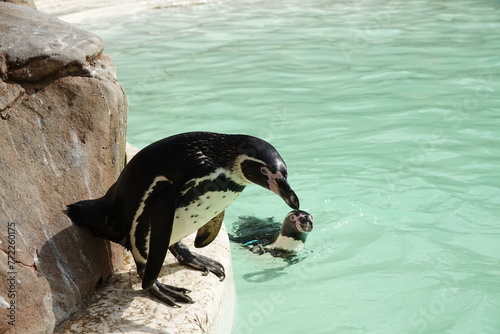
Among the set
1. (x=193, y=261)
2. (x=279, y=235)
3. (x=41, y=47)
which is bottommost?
(x=279, y=235)

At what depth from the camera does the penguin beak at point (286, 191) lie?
8.54 ft

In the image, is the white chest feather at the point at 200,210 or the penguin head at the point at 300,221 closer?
the white chest feather at the point at 200,210

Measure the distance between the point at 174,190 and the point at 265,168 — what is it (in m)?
0.34

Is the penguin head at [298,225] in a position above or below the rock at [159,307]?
below

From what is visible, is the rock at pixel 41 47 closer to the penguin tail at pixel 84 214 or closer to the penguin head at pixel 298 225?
the penguin tail at pixel 84 214

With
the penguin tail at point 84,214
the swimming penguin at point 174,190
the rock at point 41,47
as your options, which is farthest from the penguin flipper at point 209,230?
the rock at point 41,47

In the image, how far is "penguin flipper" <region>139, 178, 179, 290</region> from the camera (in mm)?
2646

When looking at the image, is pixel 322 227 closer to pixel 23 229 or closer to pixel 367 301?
pixel 367 301

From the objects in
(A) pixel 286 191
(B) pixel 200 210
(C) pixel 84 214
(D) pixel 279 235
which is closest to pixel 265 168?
(A) pixel 286 191

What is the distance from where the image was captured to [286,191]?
8.59 feet

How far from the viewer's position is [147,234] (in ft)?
9.30

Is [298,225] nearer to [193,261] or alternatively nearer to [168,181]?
[193,261]

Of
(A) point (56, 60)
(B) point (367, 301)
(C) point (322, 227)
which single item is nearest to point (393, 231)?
(C) point (322, 227)

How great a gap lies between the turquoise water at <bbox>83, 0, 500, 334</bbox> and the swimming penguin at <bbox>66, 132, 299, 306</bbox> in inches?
32.1
